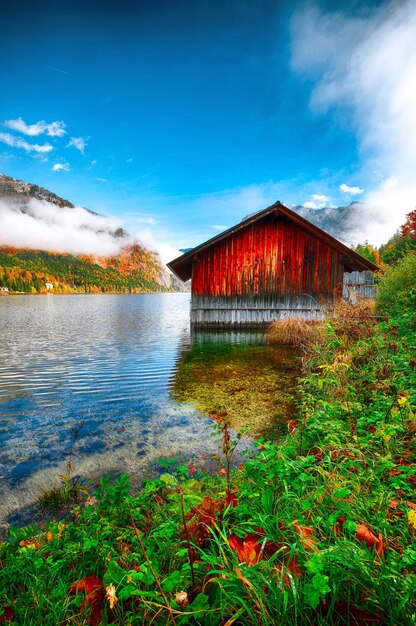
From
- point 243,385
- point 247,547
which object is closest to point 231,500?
point 247,547

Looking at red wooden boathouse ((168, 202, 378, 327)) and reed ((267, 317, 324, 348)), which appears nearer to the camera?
reed ((267, 317, 324, 348))

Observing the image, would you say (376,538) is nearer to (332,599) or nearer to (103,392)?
(332,599)

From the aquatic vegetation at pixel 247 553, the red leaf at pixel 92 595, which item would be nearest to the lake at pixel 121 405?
the aquatic vegetation at pixel 247 553

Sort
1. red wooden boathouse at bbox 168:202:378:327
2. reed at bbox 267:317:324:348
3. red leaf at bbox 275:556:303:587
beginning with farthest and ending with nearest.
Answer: red wooden boathouse at bbox 168:202:378:327 → reed at bbox 267:317:324:348 → red leaf at bbox 275:556:303:587

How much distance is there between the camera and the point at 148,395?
7.68 meters

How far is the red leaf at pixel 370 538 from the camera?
1.82 m

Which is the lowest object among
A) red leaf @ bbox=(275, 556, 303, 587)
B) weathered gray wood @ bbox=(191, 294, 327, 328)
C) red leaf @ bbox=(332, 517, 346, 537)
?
red leaf @ bbox=(332, 517, 346, 537)

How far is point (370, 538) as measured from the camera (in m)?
1.89

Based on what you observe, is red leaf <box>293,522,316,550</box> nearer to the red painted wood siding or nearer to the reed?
the reed

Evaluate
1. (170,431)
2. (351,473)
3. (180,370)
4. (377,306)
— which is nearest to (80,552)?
(351,473)

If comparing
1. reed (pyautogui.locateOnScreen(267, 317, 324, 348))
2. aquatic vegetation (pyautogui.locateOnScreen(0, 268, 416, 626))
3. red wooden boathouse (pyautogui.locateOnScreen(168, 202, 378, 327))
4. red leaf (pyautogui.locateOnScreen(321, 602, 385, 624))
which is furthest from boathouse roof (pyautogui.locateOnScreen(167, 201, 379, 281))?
red leaf (pyautogui.locateOnScreen(321, 602, 385, 624))

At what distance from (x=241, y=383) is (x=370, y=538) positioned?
6.55 m

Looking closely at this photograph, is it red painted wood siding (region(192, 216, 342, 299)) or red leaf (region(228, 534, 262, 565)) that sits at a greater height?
red painted wood siding (region(192, 216, 342, 299))

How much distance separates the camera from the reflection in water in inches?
238
